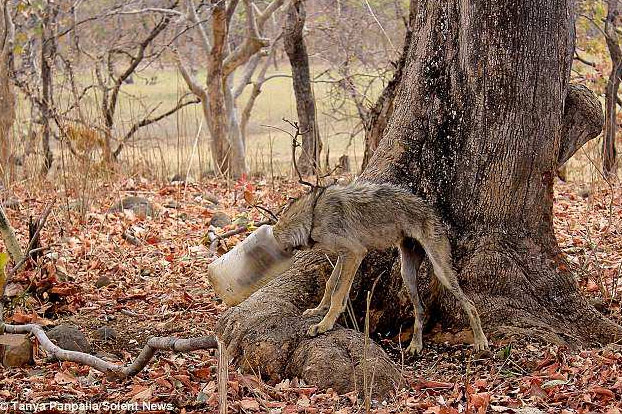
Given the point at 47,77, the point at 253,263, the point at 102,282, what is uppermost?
the point at 47,77

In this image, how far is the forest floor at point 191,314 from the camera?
4281 mm

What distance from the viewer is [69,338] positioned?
5.47 meters

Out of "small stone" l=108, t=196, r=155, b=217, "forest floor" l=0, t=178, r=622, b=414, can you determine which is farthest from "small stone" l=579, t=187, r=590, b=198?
"small stone" l=108, t=196, r=155, b=217

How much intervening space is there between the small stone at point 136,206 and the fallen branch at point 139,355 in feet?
13.6

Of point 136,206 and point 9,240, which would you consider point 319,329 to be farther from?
point 136,206

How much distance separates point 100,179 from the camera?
10.4 m

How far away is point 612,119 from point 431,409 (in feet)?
24.8

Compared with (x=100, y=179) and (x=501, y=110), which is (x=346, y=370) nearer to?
(x=501, y=110)

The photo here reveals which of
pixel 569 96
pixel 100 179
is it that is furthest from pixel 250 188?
pixel 569 96

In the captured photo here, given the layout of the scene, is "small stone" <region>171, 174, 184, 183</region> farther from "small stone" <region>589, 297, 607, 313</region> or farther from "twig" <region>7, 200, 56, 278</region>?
"small stone" <region>589, 297, 607, 313</region>

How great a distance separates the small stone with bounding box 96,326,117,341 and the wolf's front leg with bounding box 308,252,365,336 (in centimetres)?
174

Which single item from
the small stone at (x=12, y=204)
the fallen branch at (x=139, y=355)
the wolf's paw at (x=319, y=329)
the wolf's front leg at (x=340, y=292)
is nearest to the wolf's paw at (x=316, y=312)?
the wolf's front leg at (x=340, y=292)

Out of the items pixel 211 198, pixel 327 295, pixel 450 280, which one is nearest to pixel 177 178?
pixel 211 198

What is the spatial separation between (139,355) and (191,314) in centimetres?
207
